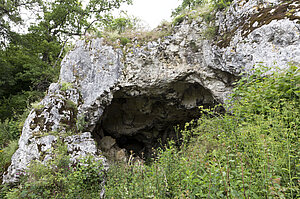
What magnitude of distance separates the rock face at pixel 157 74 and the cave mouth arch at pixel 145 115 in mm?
53

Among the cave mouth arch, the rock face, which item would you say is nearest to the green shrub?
the rock face

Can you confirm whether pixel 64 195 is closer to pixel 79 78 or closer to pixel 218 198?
pixel 218 198

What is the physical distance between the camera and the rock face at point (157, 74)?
176 inches

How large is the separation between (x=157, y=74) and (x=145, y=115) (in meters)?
3.42

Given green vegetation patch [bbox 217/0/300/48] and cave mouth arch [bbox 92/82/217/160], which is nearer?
green vegetation patch [bbox 217/0/300/48]

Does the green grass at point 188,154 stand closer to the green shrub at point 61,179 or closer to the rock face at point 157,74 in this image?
the green shrub at point 61,179

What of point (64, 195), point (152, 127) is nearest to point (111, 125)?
point (152, 127)

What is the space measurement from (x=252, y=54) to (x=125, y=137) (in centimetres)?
823

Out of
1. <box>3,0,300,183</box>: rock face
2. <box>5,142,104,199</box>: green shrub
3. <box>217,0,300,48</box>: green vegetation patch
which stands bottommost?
<box>5,142,104,199</box>: green shrub

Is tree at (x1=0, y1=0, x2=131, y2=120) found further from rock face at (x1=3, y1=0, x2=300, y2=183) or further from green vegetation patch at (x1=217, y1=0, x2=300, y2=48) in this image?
green vegetation patch at (x1=217, y1=0, x2=300, y2=48)

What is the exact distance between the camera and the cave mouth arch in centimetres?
769

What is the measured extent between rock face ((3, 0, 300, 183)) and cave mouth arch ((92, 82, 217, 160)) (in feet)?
0.17

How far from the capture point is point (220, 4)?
19.7ft

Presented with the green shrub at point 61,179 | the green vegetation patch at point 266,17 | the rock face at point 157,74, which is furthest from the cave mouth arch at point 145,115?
the green shrub at point 61,179
